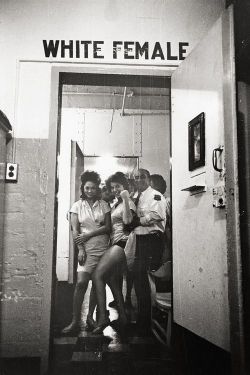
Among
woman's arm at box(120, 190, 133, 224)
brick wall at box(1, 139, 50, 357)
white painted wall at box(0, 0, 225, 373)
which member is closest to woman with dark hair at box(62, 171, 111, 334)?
woman's arm at box(120, 190, 133, 224)

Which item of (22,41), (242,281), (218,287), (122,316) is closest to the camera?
(242,281)

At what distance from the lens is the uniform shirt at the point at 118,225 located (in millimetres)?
3822

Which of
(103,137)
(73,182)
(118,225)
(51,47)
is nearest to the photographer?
(51,47)

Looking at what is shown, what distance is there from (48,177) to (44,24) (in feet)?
3.64

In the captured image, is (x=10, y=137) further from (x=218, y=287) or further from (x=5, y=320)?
(x=218, y=287)

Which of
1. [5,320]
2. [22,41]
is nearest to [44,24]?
[22,41]

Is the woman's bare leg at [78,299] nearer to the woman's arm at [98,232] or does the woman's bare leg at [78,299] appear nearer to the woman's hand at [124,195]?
the woman's arm at [98,232]

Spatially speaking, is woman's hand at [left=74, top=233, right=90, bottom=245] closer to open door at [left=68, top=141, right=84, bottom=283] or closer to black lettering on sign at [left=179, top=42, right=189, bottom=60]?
open door at [left=68, top=141, right=84, bottom=283]

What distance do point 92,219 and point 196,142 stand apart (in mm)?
1927

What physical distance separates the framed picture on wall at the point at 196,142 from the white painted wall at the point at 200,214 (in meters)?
0.04

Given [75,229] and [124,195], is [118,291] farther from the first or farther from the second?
[124,195]

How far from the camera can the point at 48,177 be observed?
7.77 feet

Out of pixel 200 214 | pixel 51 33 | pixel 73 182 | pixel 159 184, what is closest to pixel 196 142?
pixel 200 214

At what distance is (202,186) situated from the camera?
6.51 ft
